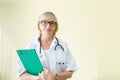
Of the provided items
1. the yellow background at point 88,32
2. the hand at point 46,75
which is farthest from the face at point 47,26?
the hand at point 46,75

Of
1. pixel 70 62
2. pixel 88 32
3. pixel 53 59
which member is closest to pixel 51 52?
pixel 53 59

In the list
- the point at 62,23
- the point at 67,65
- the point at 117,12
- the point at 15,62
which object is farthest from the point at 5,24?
the point at 117,12

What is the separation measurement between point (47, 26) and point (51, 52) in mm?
162

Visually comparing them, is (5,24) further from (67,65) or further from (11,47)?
(67,65)

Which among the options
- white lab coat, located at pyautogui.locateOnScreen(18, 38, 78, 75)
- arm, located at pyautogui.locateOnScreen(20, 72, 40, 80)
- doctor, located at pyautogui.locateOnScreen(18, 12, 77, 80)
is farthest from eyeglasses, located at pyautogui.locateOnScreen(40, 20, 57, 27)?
arm, located at pyautogui.locateOnScreen(20, 72, 40, 80)

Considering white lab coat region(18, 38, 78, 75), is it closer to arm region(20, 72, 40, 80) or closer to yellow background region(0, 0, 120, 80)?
arm region(20, 72, 40, 80)

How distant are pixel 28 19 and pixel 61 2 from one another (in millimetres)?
271

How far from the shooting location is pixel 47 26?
1.26 m

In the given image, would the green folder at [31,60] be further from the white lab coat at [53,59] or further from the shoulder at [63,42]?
the shoulder at [63,42]

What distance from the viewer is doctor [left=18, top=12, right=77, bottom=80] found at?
1.24 metres

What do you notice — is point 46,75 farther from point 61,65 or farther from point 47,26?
point 47,26

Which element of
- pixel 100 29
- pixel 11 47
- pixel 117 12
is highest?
pixel 117 12

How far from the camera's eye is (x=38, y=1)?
1.50 meters

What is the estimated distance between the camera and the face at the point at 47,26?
1.26 m
